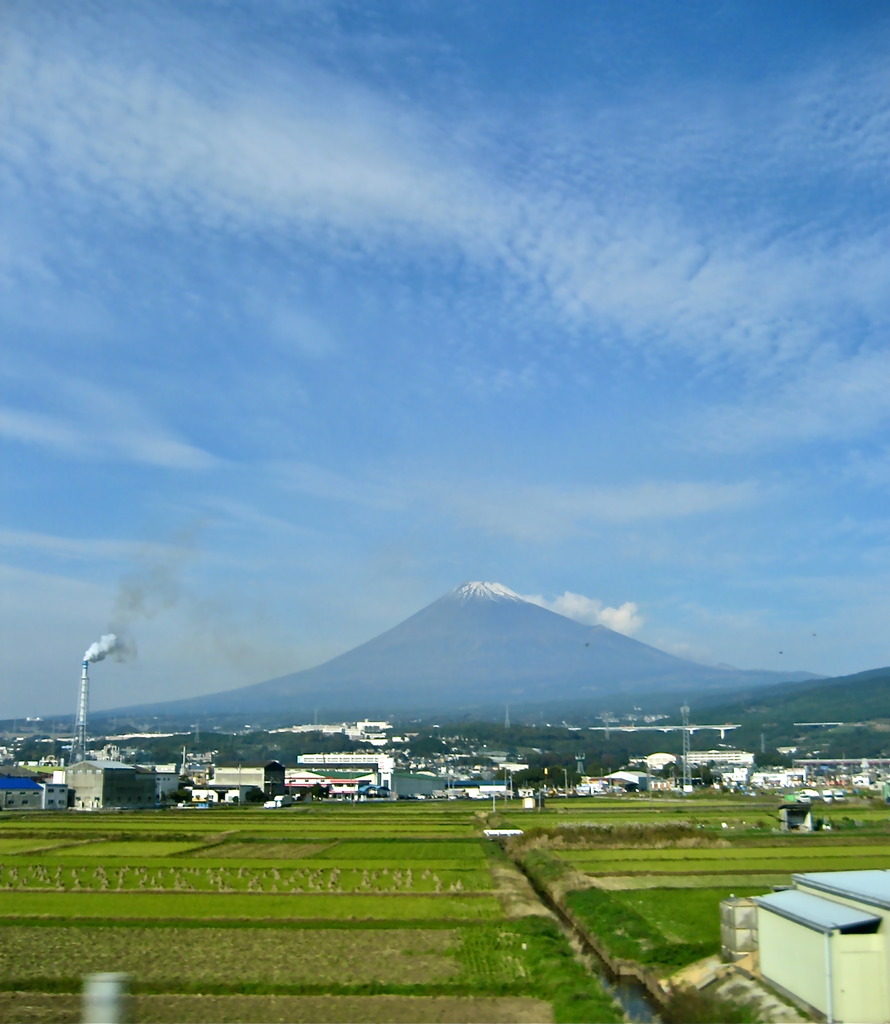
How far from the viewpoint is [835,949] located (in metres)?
8.32

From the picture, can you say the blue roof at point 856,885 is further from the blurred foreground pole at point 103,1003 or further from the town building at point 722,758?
the town building at point 722,758

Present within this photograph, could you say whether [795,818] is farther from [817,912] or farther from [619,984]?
[817,912]

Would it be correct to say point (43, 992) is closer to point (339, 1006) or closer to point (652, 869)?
point (339, 1006)

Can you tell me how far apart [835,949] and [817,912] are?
2.58 feet

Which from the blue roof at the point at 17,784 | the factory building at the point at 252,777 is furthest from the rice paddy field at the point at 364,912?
the factory building at the point at 252,777

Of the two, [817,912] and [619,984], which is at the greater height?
[817,912]

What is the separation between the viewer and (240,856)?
21594mm

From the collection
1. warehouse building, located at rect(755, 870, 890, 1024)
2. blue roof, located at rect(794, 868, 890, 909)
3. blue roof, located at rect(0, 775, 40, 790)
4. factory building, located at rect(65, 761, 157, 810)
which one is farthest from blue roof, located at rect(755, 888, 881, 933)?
blue roof, located at rect(0, 775, 40, 790)

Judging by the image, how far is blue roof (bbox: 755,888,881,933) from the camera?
8.44 metres

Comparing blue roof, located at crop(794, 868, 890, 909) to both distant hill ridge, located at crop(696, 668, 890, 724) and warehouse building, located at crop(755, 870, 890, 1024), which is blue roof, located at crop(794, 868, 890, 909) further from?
distant hill ridge, located at crop(696, 668, 890, 724)

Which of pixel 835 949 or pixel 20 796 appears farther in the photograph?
pixel 20 796

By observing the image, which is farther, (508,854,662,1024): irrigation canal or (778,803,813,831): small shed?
(778,803,813,831): small shed

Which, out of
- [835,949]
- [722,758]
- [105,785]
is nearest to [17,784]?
[105,785]

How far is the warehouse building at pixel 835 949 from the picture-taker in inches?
323
